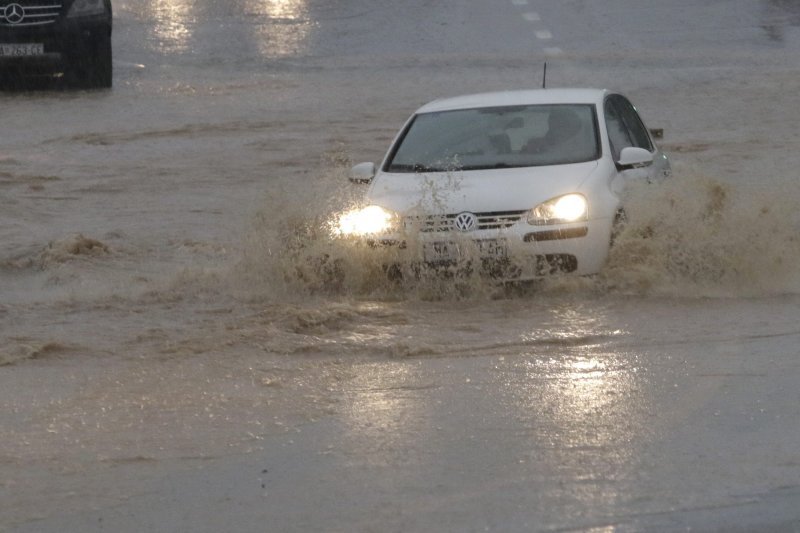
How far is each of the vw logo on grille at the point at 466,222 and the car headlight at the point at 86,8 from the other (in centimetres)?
1254

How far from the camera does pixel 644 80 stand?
21.8 metres

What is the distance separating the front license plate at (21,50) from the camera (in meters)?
19.7

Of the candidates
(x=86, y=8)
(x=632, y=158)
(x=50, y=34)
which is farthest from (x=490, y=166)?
(x=86, y=8)

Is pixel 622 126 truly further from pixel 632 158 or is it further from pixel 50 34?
pixel 50 34

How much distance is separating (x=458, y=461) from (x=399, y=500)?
480 mm

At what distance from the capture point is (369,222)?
891cm

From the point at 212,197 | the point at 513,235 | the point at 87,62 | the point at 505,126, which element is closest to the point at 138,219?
the point at 212,197

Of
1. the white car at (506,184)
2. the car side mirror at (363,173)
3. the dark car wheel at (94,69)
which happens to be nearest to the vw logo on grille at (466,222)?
the white car at (506,184)

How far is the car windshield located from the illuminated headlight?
677mm

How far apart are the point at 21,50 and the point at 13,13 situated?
517mm

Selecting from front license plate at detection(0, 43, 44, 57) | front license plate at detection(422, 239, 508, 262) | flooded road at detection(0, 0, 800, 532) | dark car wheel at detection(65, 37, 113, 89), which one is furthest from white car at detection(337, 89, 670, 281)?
dark car wheel at detection(65, 37, 113, 89)

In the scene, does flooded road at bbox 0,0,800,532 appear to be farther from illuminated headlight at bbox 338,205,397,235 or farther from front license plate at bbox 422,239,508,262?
front license plate at bbox 422,239,508,262

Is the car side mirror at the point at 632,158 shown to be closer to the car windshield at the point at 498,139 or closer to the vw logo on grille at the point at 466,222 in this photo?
the car windshield at the point at 498,139

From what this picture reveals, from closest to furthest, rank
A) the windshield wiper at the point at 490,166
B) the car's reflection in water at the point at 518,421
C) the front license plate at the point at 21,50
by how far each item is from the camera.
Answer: the car's reflection in water at the point at 518,421 < the windshield wiper at the point at 490,166 < the front license plate at the point at 21,50
